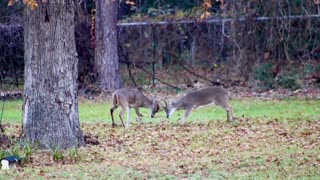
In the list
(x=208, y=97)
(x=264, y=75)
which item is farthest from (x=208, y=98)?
(x=264, y=75)

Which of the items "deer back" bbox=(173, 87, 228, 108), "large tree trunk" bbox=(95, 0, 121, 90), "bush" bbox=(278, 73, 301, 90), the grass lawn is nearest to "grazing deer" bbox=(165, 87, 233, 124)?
"deer back" bbox=(173, 87, 228, 108)

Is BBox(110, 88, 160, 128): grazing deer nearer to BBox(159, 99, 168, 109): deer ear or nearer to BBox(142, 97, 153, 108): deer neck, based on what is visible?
BBox(142, 97, 153, 108): deer neck

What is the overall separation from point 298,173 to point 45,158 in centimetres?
435

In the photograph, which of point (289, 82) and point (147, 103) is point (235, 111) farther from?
point (289, 82)

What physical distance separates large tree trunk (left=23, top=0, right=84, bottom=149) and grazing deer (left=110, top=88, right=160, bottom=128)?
3.73 metres

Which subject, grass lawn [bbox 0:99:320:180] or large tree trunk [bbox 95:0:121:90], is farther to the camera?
large tree trunk [bbox 95:0:121:90]

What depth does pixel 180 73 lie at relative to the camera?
101ft

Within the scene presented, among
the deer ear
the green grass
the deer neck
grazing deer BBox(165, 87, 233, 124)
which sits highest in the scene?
grazing deer BBox(165, 87, 233, 124)

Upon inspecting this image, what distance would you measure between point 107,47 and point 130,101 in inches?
314

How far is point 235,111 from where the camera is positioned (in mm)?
23156

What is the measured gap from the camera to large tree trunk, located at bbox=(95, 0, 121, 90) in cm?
2831

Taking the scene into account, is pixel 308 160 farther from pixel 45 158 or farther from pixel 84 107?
pixel 84 107

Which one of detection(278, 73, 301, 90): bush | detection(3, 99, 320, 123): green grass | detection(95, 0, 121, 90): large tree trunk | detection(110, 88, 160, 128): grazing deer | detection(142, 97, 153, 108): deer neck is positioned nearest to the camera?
detection(110, 88, 160, 128): grazing deer

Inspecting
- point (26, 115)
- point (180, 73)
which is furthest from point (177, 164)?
point (180, 73)
